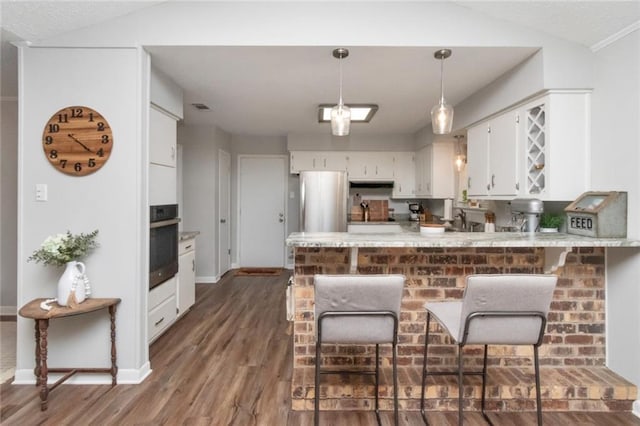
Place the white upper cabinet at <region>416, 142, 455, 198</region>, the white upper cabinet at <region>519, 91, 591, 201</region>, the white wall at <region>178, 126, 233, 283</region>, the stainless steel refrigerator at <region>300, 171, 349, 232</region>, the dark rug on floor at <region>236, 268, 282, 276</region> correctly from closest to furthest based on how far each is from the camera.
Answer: the white upper cabinet at <region>519, 91, 591, 201</region> → the white upper cabinet at <region>416, 142, 455, 198</region> → the stainless steel refrigerator at <region>300, 171, 349, 232</region> → the white wall at <region>178, 126, 233, 283</region> → the dark rug on floor at <region>236, 268, 282, 276</region>

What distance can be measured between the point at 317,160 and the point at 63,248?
151 inches

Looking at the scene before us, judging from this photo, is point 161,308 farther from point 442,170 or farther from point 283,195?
point 442,170

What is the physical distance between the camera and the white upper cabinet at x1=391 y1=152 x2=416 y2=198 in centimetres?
556

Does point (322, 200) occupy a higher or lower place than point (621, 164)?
lower

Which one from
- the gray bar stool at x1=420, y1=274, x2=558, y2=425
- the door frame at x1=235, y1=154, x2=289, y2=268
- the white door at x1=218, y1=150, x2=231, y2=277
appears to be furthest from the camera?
the door frame at x1=235, y1=154, x2=289, y2=268

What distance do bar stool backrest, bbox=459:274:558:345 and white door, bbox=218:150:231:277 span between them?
173 inches

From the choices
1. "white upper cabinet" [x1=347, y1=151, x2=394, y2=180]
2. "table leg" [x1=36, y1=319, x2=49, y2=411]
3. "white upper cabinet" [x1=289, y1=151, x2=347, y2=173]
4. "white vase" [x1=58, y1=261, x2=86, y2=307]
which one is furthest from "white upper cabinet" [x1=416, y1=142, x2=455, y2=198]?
"table leg" [x1=36, y1=319, x2=49, y2=411]

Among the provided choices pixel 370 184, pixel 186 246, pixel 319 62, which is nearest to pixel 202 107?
pixel 186 246

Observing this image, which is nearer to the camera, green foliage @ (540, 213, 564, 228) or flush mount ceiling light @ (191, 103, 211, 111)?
green foliage @ (540, 213, 564, 228)

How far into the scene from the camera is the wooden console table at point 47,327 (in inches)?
82.0

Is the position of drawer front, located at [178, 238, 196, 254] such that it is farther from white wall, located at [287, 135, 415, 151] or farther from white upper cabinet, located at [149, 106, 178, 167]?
white wall, located at [287, 135, 415, 151]

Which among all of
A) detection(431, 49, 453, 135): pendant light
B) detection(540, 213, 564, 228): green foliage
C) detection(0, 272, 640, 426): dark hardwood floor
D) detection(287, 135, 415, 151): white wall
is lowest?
detection(0, 272, 640, 426): dark hardwood floor

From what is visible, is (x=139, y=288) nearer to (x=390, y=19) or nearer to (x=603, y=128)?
(x=390, y=19)

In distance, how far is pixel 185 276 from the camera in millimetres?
3734
